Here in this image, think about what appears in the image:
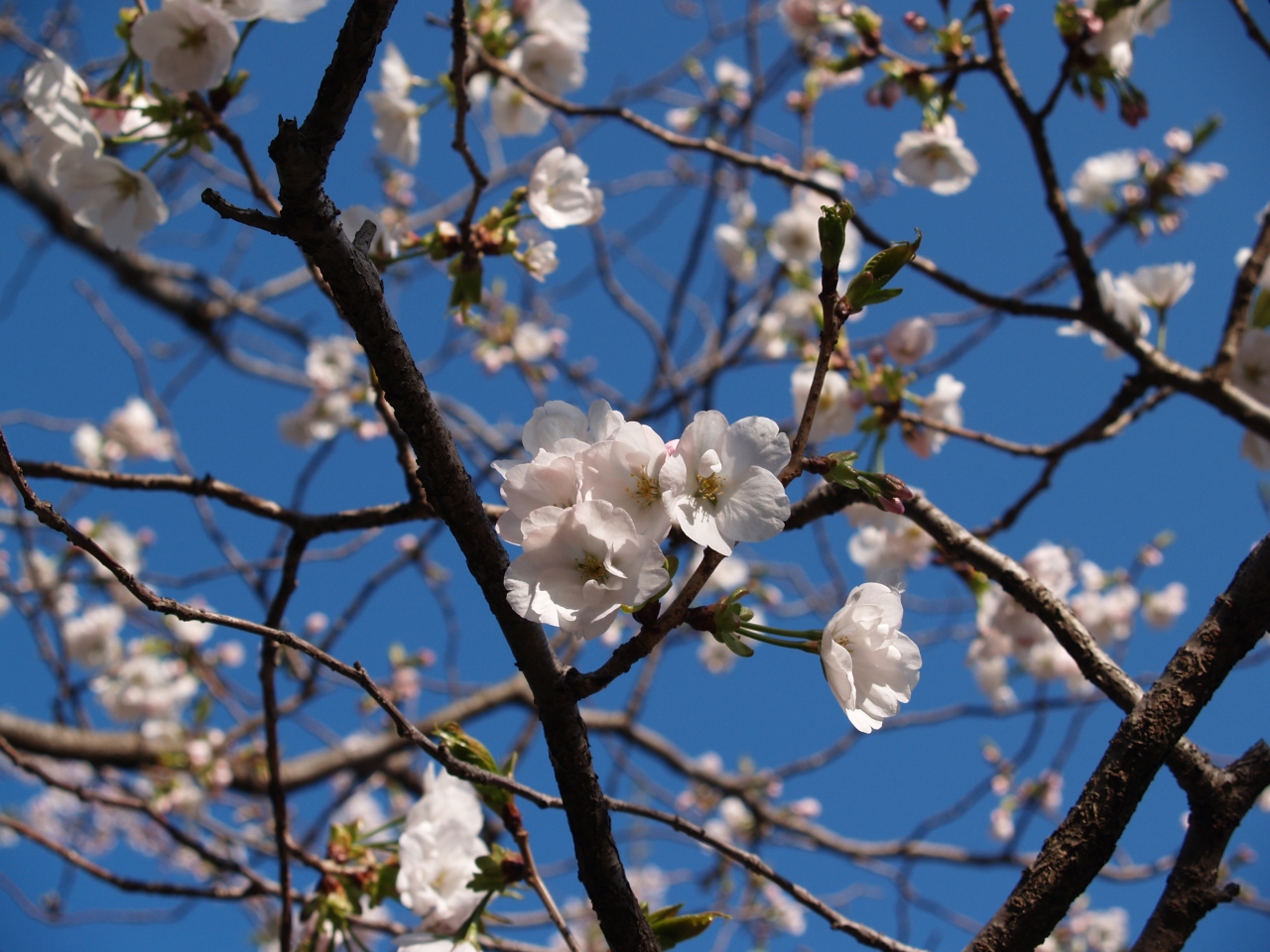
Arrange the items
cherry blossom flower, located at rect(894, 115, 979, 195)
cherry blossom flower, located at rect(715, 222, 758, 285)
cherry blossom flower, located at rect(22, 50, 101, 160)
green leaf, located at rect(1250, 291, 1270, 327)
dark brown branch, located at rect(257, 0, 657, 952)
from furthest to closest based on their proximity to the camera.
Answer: cherry blossom flower, located at rect(715, 222, 758, 285)
cherry blossom flower, located at rect(894, 115, 979, 195)
green leaf, located at rect(1250, 291, 1270, 327)
cherry blossom flower, located at rect(22, 50, 101, 160)
dark brown branch, located at rect(257, 0, 657, 952)

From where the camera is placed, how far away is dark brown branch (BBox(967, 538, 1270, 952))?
37.7 inches

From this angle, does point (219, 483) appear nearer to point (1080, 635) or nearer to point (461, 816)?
point (461, 816)

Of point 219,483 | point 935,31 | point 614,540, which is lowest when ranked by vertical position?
point 614,540

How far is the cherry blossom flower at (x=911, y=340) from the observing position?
206cm

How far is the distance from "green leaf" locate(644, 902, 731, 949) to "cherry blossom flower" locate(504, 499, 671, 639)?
0.48m

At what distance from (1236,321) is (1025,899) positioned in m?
1.66

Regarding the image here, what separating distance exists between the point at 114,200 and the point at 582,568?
1.71m

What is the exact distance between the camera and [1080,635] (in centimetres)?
122

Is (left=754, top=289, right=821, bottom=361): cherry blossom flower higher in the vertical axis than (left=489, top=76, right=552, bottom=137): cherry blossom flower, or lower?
higher

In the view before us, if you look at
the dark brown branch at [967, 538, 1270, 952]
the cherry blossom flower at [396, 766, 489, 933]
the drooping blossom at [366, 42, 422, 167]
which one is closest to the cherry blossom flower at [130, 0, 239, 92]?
the drooping blossom at [366, 42, 422, 167]

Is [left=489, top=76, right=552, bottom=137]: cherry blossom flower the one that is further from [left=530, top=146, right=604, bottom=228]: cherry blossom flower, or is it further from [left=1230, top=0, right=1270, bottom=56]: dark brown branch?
[left=1230, top=0, right=1270, bottom=56]: dark brown branch

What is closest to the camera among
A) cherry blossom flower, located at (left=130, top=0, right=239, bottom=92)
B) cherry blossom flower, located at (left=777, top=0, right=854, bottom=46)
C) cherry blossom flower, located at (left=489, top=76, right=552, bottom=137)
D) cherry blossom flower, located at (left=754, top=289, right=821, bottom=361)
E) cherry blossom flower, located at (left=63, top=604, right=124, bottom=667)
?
cherry blossom flower, located at (left=130, top=0, right=239, bottom=92)

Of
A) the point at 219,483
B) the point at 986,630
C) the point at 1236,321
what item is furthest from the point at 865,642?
the point at 1236,321

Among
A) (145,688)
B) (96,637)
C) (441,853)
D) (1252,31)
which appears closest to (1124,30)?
(1252,31)
